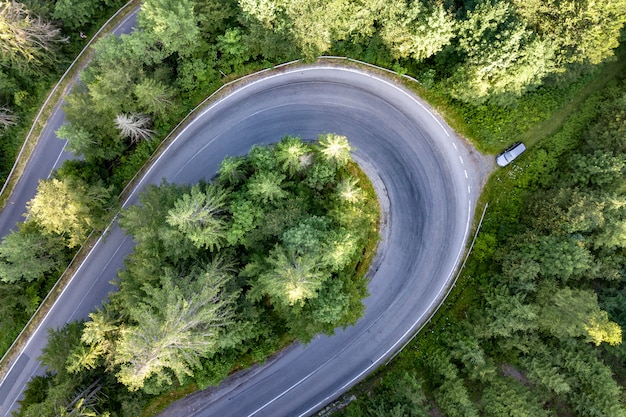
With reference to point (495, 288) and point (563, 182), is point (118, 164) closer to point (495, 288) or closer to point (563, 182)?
point (495, 288)

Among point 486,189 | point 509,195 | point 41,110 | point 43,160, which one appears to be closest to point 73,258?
point 43,160

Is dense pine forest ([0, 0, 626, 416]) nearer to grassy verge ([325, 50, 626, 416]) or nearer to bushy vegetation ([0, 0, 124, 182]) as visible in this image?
grassy verge ([325, 50, 626, 416])

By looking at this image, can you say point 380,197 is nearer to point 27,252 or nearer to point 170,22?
point 170,22

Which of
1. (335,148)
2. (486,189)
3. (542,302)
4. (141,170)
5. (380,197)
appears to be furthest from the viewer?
(141,170)

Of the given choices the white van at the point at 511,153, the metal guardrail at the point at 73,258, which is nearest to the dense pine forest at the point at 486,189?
the metal guardrail at the point at 73,258

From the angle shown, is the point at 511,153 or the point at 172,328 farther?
the point at 511,153

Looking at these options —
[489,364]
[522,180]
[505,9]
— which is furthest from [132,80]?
[489,364]
